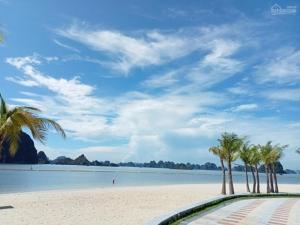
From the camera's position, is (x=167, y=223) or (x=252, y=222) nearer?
(x=167, y=223)

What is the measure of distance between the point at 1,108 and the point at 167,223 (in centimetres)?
798

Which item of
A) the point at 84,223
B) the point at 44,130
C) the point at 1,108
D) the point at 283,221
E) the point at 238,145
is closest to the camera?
the point at 44,130

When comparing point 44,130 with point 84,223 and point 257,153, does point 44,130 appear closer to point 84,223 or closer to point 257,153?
point 84,223

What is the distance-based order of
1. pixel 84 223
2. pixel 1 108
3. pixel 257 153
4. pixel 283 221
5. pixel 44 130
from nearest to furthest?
1. pixel 44 130
2. pixel 1 108
3. pixel 283 221
4. pixel 84 223
5. pixel 257 153

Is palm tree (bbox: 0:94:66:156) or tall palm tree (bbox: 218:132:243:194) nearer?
palm tree (bbox: 0:94:66:156)

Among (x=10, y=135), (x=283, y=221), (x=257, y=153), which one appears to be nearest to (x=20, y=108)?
(x=10, y=135)

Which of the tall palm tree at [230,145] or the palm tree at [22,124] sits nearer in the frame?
the palm tree at [22,124]

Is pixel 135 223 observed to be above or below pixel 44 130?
below

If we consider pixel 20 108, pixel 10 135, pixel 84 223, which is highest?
pixel 20 108

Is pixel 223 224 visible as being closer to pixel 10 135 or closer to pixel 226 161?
pixel 10 135

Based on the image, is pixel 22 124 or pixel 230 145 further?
pixel 230 145

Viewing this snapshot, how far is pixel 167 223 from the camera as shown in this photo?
47.3ft

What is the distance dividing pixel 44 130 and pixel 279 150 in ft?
127

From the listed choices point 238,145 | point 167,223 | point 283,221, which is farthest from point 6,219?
point 238,145
